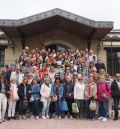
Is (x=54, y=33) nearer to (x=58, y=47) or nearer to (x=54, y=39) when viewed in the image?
(x=54, y=39)

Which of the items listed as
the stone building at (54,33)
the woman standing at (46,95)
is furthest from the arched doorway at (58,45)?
the woman standing at (46,95)

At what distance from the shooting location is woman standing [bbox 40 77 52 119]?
13.9 meters

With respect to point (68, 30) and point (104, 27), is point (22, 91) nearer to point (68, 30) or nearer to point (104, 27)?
point (104, 27)

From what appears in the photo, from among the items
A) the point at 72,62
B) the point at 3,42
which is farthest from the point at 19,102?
the point at 3,42

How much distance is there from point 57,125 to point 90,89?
7.10ft

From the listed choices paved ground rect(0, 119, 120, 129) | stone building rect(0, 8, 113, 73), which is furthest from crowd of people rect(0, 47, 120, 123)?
stone building rect(0, 8, 113, 73)

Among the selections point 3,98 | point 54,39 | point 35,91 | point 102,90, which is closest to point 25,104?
point 35,91

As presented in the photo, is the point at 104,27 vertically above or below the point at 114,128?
above

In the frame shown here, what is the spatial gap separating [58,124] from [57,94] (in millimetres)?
1565

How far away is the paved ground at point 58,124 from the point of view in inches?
491

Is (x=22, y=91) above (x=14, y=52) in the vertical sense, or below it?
below

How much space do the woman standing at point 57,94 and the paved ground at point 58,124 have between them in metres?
0.62

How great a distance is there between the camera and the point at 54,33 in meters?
22.1

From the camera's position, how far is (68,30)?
71.8 ft
